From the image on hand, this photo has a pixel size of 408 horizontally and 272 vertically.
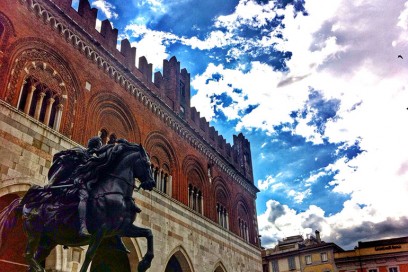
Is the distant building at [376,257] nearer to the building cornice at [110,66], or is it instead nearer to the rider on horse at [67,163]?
the building cornice at [110,66]

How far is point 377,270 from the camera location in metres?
31.4

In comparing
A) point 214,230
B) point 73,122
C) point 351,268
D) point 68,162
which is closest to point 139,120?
point 73,122

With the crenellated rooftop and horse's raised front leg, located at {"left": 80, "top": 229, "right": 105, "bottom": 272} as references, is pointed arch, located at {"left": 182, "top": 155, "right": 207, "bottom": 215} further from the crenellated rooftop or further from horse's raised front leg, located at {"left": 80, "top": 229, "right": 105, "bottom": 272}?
horse's raised front leg, located at {"left": 80, "top": 229, "right": 105, "bottom": 272}

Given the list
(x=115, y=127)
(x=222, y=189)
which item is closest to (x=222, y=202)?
(x=222, y=189)

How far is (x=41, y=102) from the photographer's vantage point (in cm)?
1055

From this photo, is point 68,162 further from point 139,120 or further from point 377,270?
point 377,270

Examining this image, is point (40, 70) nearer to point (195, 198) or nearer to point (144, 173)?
point (144, 173)

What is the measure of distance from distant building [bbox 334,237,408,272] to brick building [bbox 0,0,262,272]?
14246mm

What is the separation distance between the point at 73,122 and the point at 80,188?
733 cm

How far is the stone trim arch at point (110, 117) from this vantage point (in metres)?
12.2

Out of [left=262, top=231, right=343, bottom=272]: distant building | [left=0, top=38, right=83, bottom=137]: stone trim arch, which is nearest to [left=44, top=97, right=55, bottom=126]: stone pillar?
[left=0, top=38, right=83, bottom=137]: stone trim arch

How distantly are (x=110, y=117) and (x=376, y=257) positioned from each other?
2747cm

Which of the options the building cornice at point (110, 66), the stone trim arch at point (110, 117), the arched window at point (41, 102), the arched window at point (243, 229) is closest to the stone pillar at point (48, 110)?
the arched window at point (41, 102)

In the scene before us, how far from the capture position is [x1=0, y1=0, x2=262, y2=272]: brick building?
9617mm
